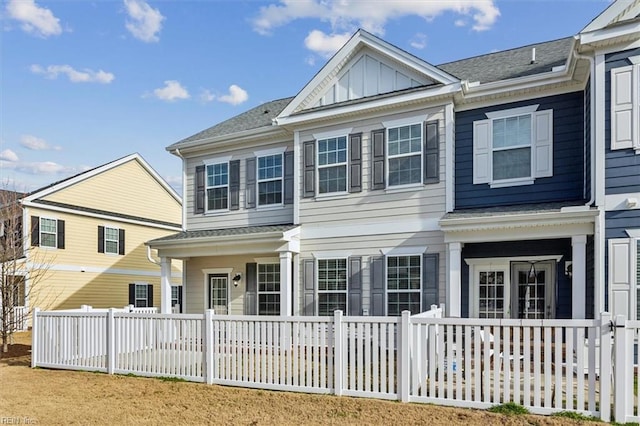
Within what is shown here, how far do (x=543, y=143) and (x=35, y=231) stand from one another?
1693 cm

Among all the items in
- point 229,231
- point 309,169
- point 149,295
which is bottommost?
point 149,295

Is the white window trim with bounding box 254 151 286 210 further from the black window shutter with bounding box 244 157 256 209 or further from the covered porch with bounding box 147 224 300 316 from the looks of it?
the covered porch with bounding box 147 224 300 316

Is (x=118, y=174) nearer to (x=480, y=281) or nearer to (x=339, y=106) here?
(x=339, y=106)

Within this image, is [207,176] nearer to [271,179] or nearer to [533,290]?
[271,179]

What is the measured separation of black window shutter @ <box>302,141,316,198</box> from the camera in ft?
37.5

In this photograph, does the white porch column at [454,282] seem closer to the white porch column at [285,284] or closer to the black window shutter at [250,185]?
the white porch column at [285,284]

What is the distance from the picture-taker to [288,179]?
1214 cm

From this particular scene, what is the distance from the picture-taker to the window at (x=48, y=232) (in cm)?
1755

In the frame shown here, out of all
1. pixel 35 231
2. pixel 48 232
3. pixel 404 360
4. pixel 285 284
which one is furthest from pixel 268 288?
pixel 48 232

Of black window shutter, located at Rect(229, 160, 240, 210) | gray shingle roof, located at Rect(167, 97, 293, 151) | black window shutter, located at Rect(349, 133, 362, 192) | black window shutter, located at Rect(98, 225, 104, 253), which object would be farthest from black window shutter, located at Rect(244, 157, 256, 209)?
black window shutter, located at Rect(98, 225, 104, 253)

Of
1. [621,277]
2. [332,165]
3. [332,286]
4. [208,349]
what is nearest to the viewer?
[208,349]

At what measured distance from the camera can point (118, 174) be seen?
835 inches

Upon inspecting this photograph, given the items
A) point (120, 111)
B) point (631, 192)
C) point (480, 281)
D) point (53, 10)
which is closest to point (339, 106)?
point (480, 281)

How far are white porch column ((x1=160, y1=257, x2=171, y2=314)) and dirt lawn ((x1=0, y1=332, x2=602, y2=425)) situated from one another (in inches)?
192
